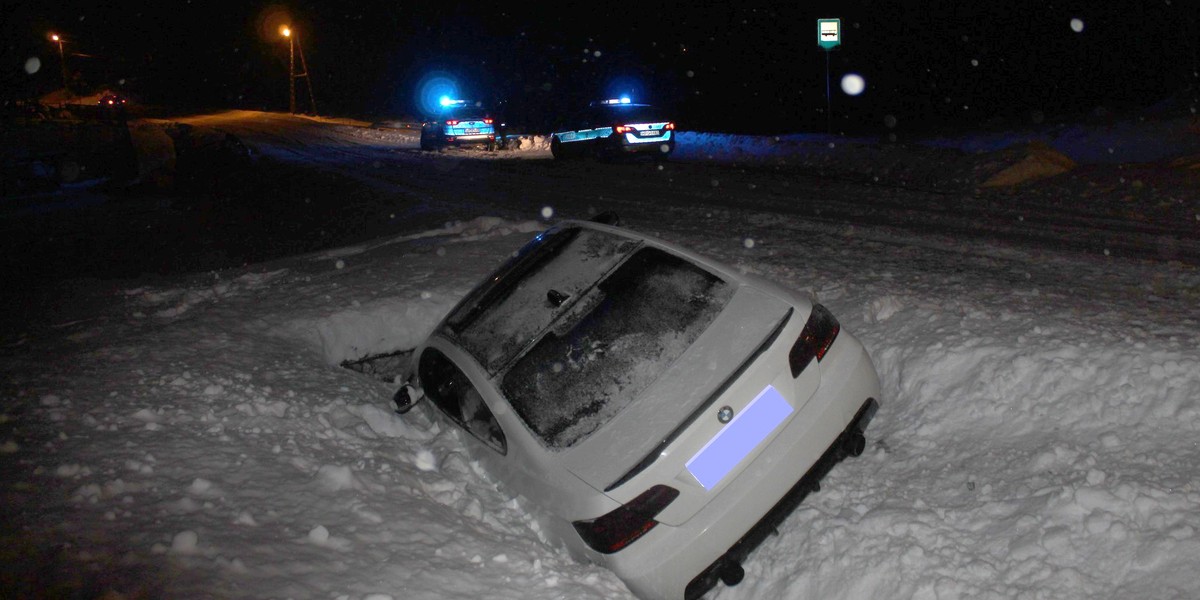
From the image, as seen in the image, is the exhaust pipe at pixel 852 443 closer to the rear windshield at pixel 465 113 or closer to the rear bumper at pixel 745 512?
the rear bumper at pixel 745 512

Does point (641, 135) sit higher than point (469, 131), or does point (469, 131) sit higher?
point (469, 131)

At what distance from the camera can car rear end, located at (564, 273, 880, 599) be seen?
3.09 meters

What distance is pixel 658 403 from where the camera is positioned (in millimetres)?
3273

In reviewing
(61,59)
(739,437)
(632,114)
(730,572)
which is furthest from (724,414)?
(61,59)

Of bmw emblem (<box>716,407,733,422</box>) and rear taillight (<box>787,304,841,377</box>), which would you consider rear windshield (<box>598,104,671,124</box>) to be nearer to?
rear taillight (<box>787,304,841,377</box>)

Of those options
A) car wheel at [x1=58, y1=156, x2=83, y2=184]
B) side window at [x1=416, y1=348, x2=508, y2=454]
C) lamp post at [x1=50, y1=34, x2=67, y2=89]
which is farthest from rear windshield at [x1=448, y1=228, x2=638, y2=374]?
lamp post at [x1=50, y1=34, x2=67, y2=89]

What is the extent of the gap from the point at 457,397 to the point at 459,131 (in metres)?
22.0

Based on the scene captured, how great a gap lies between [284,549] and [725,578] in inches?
69.2

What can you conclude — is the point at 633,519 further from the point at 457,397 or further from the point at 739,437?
the point at 457,397

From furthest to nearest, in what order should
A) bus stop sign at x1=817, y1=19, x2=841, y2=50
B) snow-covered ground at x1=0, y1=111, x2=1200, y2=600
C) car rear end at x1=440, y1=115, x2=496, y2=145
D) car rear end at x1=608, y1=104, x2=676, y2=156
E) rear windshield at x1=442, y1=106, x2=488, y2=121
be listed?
rear windshield at x1=442, y1=106, x2=488, y2=121, car rear end at x1=440, y1=115, x2=496, y2=145, bus stop sign at x1=817, y1=19, x2=841, y2=50, car rear end at x1=608, y1=104, x2=676, y2=156, snow-covered ground at x1=0, y1=111, x2=1200, y2=600

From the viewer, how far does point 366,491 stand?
360cm

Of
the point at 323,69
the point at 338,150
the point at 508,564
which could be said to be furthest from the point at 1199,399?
the point at 323,69

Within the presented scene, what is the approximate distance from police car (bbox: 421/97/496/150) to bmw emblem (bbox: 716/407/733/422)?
2295 cm

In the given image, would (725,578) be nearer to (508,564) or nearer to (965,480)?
(508,564)
